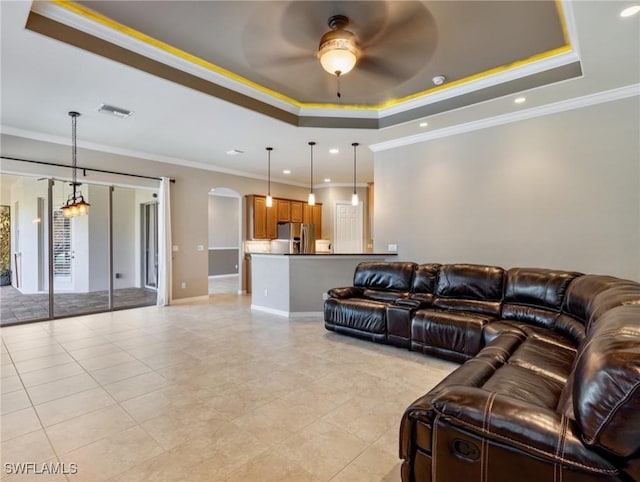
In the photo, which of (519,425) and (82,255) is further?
(82,255)

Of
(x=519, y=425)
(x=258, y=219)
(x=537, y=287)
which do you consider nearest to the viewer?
(x=519, y=425)

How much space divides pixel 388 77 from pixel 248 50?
5.23 ft

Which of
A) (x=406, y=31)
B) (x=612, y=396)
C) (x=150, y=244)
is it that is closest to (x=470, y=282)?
(x=406, y=31)

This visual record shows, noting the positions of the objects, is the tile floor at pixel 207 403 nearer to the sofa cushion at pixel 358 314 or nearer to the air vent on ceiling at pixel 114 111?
the sofa cushion at pixel 358 314

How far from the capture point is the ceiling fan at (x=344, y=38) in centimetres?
265

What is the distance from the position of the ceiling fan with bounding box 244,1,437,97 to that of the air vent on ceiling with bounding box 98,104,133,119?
188cm

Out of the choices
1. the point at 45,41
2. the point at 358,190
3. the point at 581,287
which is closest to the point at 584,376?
the point at 581,287

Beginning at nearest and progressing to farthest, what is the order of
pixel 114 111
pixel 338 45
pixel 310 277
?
pixel 338 45 → pixel 114 111 → pixel 310 277

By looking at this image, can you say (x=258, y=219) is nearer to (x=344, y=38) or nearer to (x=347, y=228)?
(x=347, y=228)

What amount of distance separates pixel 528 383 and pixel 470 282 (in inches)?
86.8

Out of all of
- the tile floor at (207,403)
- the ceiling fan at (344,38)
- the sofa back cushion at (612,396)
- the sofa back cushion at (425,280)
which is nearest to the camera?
the sofa back cushion at (612,396)

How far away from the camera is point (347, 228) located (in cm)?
955

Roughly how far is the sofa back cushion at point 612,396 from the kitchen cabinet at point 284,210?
7.87 metres

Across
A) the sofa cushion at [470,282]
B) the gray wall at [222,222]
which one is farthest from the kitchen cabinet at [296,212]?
the sofa cushion at [470,282]
